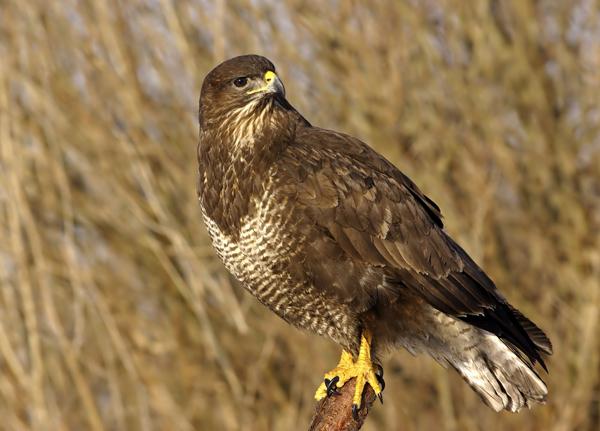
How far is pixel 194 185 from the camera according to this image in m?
7.80

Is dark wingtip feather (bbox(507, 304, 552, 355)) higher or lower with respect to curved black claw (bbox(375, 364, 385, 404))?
higher

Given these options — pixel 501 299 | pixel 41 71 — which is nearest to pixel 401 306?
pixel 501 299

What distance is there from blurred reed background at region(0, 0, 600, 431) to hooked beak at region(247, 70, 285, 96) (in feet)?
7.24

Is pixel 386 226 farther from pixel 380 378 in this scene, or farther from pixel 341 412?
pixel 341 412

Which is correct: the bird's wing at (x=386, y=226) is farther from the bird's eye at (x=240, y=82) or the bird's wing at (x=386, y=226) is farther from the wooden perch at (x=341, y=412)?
the wooden perch at (x=341, y=412)

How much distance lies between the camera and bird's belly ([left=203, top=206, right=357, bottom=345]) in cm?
454

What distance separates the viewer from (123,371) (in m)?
8.49

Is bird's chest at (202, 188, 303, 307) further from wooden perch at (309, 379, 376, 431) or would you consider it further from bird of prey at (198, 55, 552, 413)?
wooden perch at (309, 379, 376, 431)

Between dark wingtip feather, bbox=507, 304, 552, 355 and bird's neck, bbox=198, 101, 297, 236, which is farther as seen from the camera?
dark wingtip feather, bbox=507, 304, 552, 355

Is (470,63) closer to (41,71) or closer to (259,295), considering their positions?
(41,71)

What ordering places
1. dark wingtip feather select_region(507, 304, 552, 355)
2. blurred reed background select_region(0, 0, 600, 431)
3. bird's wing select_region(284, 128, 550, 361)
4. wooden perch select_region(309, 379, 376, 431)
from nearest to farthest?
wooden perch select_region(309, 379, 376, 431), bird's wing select_region(284, 128, 550, 361), dark wingtip feather select_region(507, 304, 552, 355), blurred reed background select_region(0, 0, 600, 431)

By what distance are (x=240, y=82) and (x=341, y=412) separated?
1371mm

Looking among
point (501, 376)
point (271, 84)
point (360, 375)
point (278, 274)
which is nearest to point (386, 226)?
point (278, 274)

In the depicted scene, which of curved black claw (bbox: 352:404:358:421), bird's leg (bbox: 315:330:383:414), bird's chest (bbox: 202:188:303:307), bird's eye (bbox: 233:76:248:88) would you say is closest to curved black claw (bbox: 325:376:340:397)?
bird's leg (bbox: 315:330:383:414)
